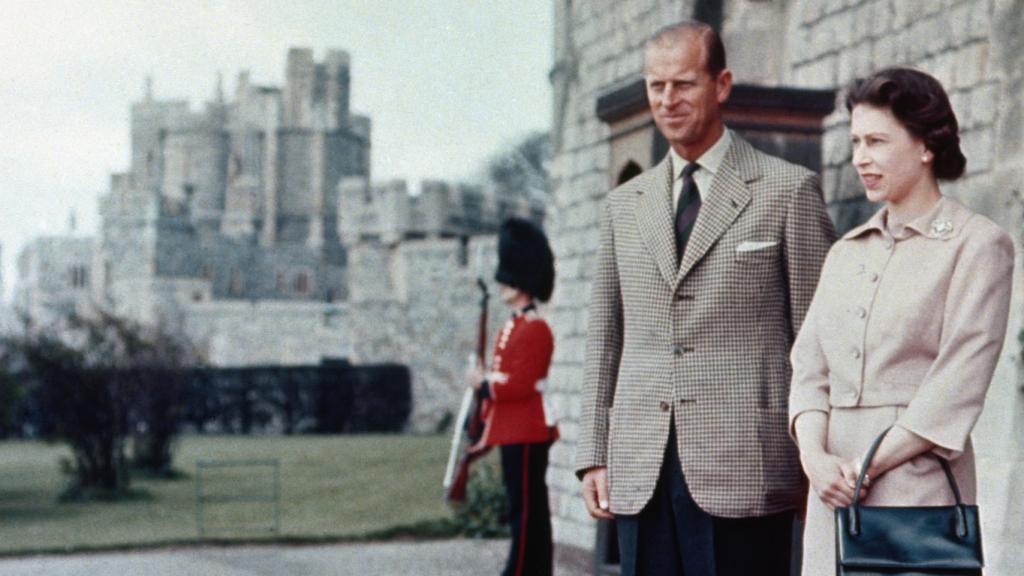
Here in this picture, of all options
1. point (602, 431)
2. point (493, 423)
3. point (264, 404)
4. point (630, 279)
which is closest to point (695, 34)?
point (630, 279)

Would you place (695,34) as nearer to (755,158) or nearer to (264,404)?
(755,158)

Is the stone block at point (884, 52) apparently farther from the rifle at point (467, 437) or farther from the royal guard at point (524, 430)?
the rifle at point (467, 437)

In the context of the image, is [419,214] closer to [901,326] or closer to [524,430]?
[524,430]

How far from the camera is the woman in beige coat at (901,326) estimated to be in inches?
106

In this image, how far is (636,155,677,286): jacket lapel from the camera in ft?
10.8

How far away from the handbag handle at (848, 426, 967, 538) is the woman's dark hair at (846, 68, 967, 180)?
523 millimetres

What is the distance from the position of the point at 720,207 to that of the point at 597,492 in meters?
0.68

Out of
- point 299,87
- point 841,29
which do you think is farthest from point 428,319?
point 299,87

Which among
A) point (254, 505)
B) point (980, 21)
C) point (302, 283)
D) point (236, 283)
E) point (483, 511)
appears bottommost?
point (254, 505)

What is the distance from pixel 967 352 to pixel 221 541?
24.4 feet

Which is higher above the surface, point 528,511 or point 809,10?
point 809,10

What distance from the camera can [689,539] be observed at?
3.17 metres

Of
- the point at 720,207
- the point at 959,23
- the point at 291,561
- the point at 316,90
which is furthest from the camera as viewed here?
the point at 316,90

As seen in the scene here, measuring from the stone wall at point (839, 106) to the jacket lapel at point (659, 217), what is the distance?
192 cm
